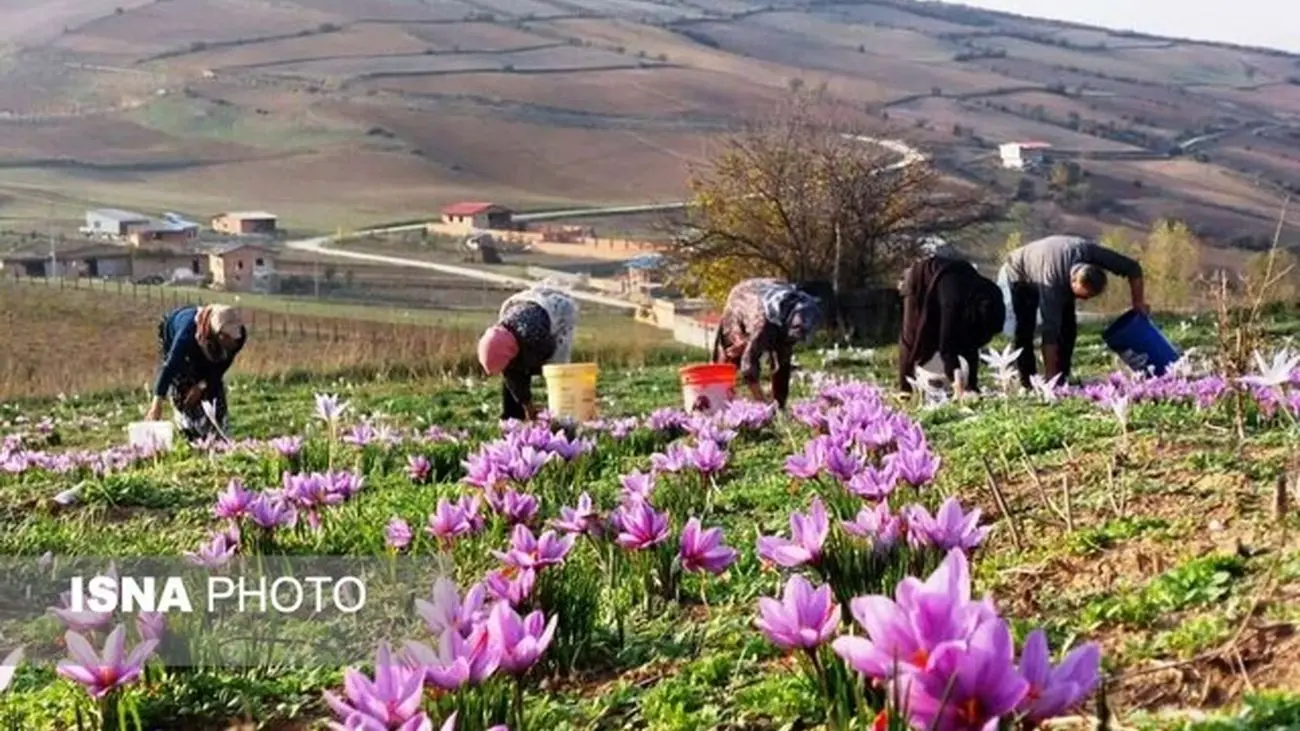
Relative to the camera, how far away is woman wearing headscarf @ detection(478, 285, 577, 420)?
9125 mm

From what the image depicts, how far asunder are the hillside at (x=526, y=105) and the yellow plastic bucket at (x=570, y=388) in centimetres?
7646

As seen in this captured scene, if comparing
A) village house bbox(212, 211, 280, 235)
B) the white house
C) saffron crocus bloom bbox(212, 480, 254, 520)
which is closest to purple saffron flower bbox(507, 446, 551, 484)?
saffron crocus bloom bbox(212, 480, 254, 520)

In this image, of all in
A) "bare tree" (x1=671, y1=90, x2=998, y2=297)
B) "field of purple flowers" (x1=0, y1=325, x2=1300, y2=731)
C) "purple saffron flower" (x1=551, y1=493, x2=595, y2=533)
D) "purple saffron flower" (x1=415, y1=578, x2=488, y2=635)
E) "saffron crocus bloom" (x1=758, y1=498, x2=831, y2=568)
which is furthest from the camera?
"bare tree" (x1=671, y1=90, x2=998, y2=297)

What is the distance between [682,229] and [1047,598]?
1495 inches

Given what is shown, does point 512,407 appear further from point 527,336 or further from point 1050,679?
point 1050,679

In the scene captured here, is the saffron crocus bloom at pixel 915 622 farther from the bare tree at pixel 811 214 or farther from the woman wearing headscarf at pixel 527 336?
the bare tree at pixel 811 214

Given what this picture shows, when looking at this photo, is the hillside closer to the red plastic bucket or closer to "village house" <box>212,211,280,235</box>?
"village house" <box>212,211,280,235</box>

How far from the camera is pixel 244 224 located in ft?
290

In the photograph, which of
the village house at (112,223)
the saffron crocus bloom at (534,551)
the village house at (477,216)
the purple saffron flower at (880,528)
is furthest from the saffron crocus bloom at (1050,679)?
the village house at (477,216)

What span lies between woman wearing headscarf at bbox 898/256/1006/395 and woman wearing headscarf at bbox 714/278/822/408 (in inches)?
26.5

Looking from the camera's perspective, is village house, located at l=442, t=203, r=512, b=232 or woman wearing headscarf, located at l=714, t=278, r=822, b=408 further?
village house, located at l=442, t=203, r=512, b=232

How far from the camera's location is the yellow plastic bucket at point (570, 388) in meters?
9.12

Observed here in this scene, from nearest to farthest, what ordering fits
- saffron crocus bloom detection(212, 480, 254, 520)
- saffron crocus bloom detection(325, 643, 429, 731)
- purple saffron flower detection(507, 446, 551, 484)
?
saffron crocus bloom detection(325, 643, 429, 731) → saffron crocus bloom detection(212, 480, 254, 520) → purple saffron flower detection(507, 446, 551, 484)

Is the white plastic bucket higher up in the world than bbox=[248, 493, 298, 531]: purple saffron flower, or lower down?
lower down
